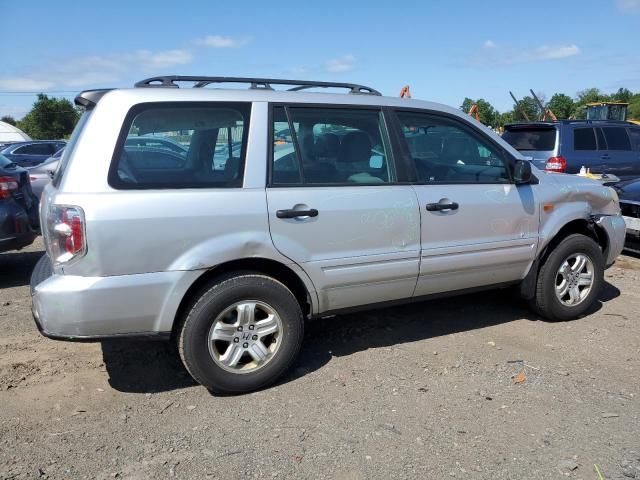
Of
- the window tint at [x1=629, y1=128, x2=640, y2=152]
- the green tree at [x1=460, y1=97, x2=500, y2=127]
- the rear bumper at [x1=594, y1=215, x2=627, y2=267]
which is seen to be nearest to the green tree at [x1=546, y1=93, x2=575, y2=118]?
the green tree at [x1=460, y1=97, x2=500, y2=127]

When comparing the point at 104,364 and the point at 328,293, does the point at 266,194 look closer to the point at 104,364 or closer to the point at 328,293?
the point at 328,293

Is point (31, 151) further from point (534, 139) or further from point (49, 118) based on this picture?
point (49, 118)

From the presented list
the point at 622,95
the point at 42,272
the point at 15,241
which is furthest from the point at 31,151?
the point at 622,95

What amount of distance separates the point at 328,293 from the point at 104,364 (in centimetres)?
169

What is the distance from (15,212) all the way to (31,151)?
1270 cm

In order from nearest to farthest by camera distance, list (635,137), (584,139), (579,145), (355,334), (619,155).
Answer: (355,334), (579,145), (584,139), (619,155), (635,137)

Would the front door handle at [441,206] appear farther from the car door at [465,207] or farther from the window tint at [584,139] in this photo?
the window tint at [584,139]

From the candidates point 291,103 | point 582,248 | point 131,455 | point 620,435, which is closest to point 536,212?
point 582,248

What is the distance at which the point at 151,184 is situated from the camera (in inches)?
125

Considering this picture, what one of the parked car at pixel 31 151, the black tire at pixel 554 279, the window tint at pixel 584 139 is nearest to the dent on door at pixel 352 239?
the black tire at pixel 554 279

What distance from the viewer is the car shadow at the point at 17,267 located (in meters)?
6.22

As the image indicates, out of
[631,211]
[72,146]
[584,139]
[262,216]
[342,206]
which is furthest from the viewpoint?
[584,139]

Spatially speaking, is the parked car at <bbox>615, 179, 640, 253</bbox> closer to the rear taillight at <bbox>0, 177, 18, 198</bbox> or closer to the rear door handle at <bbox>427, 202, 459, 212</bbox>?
the rear door handle at <bbox>427, 202, 459, 212</bbox>

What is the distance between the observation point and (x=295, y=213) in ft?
11.3
